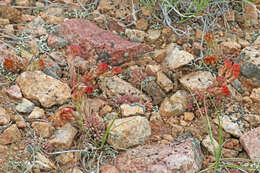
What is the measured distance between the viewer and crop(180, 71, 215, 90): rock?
410 cm

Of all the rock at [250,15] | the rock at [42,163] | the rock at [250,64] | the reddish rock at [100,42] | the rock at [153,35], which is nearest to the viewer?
the rock at [42,163]

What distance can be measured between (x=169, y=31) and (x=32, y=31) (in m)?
2.19

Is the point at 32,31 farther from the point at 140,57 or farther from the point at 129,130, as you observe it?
the point at 129,130

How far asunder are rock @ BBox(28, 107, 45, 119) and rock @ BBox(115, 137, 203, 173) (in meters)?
1.08

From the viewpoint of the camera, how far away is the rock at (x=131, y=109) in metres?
3.74

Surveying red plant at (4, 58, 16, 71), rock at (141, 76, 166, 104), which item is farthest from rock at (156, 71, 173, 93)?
red plant at (4, 58, 16, 71)

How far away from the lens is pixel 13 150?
126 inches

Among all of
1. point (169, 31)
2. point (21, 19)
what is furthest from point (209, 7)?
point (21, 19)

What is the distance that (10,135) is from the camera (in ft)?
10.7

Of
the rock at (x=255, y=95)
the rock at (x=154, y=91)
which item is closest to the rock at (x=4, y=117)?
the rock at (x=154, y=91)

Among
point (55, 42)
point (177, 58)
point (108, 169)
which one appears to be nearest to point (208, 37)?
point (177, 58)

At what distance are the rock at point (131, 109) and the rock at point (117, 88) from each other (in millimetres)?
257

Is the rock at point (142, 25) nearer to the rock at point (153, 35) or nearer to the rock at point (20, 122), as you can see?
the rock at point (153, 35)

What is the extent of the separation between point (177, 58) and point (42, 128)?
7.04 ft
